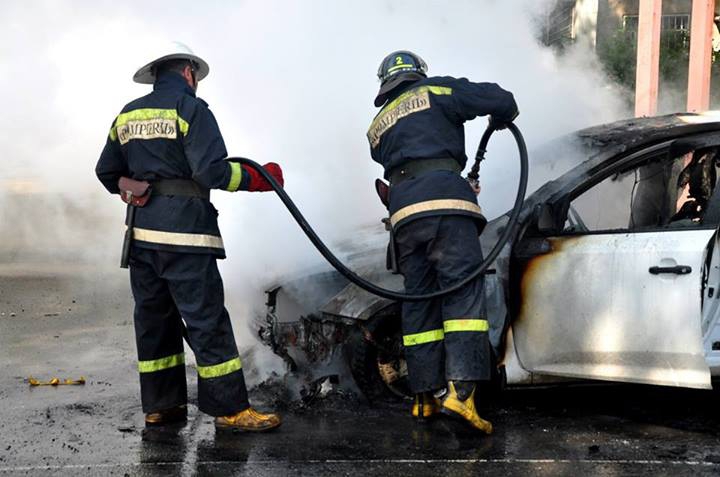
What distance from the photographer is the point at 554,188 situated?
5.16 meters

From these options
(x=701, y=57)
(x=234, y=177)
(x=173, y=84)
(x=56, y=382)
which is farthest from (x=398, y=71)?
(x=701, y=57)

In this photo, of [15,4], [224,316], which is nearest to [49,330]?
[15,4]

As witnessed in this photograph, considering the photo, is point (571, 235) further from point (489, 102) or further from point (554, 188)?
point (489, 102)

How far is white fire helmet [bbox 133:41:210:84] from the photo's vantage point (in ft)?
16.0

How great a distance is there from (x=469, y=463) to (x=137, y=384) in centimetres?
226

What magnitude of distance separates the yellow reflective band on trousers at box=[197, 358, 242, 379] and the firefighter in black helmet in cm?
84

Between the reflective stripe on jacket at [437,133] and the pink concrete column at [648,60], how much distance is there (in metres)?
6.11

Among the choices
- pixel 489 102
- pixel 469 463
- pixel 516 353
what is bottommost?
pixel 469 463

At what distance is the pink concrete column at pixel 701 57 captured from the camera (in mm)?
10578

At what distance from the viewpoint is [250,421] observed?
4809mm

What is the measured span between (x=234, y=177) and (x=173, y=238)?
399 mm

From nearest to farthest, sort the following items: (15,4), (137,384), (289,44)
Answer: (137,384) → (289,44) → (15,4)

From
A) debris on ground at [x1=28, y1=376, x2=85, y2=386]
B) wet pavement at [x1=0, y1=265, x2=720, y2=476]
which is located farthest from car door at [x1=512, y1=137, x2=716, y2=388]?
debris on ground at [x1=28, y1=376, x2=85, y2=386]

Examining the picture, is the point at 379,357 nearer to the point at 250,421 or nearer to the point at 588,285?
the point at 250,421
